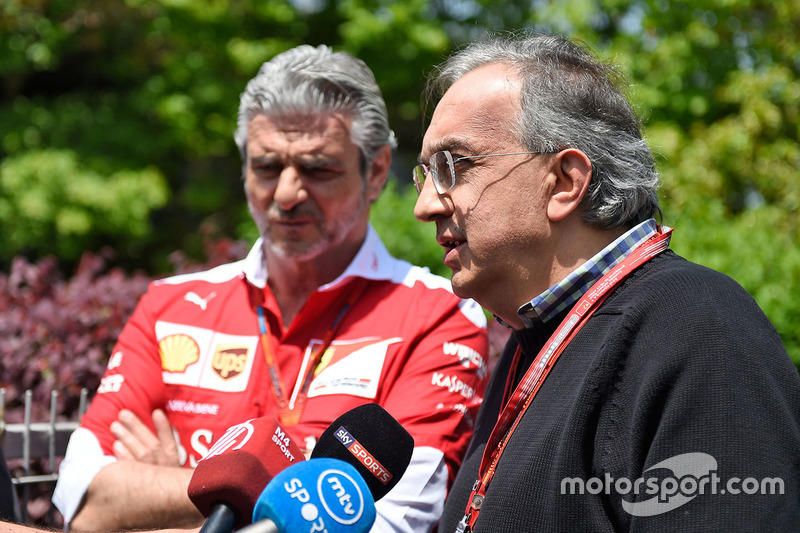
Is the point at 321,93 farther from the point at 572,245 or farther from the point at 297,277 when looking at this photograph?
the point at 572,245

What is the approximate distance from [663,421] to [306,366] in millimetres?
1468

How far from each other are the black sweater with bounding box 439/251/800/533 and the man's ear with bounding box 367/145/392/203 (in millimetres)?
1505

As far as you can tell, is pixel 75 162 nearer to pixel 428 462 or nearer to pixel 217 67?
pixel 217 67

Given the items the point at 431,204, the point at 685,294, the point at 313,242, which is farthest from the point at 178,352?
the point at 685,294

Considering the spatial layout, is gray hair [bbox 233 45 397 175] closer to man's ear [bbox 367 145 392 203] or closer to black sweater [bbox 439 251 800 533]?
man's ear [bbox 367 145 392 203]

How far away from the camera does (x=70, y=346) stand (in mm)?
3844

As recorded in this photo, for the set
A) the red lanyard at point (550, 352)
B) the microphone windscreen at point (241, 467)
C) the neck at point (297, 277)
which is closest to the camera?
the microphone windscreen at point (241, 467)

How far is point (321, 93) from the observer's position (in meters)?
2.98

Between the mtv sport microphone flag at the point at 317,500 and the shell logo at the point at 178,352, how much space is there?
1483 millimetres

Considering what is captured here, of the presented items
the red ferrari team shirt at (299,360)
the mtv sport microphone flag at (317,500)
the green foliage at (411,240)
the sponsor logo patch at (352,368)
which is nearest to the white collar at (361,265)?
the red ferrari team shirt at (299,360)

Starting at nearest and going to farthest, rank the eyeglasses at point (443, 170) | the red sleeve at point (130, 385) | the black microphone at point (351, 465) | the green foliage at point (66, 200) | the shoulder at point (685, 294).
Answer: the black microphone at point (351, 465) → the shoulder at point (685, 294) → the eyeglasses at point (443, 170) → the red sleeve at point (130, 385) → the green foliage at point (66, 200)

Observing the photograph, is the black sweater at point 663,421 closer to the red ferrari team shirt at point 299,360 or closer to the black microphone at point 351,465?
the black microphone at point 351,465

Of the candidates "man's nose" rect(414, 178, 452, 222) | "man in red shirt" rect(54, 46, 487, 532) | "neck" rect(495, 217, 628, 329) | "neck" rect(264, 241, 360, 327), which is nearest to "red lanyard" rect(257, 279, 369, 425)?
"man in red shirt" rect(54, 46, 487, 532)

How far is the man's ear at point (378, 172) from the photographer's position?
10.3 ft
